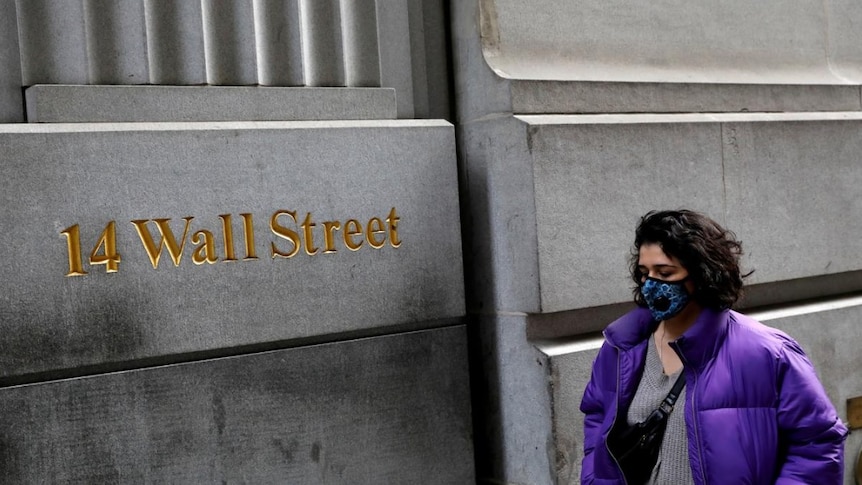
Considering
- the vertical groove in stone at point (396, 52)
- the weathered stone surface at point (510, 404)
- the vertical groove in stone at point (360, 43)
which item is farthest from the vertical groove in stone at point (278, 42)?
the weathered stone surface at point (510, 404)

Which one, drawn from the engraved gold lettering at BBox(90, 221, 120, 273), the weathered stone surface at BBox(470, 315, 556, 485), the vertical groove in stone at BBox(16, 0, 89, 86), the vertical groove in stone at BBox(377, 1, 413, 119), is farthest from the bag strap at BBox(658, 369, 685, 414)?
the vertical groove in stone at BBox(16, 0, 89, 86)

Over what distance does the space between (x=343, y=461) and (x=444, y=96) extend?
1.96 metres

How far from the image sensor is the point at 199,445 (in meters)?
4.61

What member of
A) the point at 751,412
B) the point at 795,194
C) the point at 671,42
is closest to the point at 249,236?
the point at 751,412

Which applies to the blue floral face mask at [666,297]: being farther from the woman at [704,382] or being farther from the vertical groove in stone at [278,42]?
the vertical groove in stone at [278,42]

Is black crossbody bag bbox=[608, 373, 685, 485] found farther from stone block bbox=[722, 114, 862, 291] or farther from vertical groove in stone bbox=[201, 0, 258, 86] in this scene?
stone block bbox=[722, 114, 862, 291]

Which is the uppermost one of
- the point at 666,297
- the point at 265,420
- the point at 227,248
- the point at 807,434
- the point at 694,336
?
the point at 227,248

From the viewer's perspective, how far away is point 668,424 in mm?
3482

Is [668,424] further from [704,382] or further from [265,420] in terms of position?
[265,420]

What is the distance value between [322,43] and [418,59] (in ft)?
2.03

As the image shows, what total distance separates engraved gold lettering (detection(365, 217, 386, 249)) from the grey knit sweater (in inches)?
71.3

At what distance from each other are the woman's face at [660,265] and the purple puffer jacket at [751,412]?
0.15 metres

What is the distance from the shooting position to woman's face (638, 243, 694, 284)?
11.9 feet

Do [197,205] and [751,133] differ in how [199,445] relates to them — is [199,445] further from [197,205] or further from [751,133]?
[751,133]
